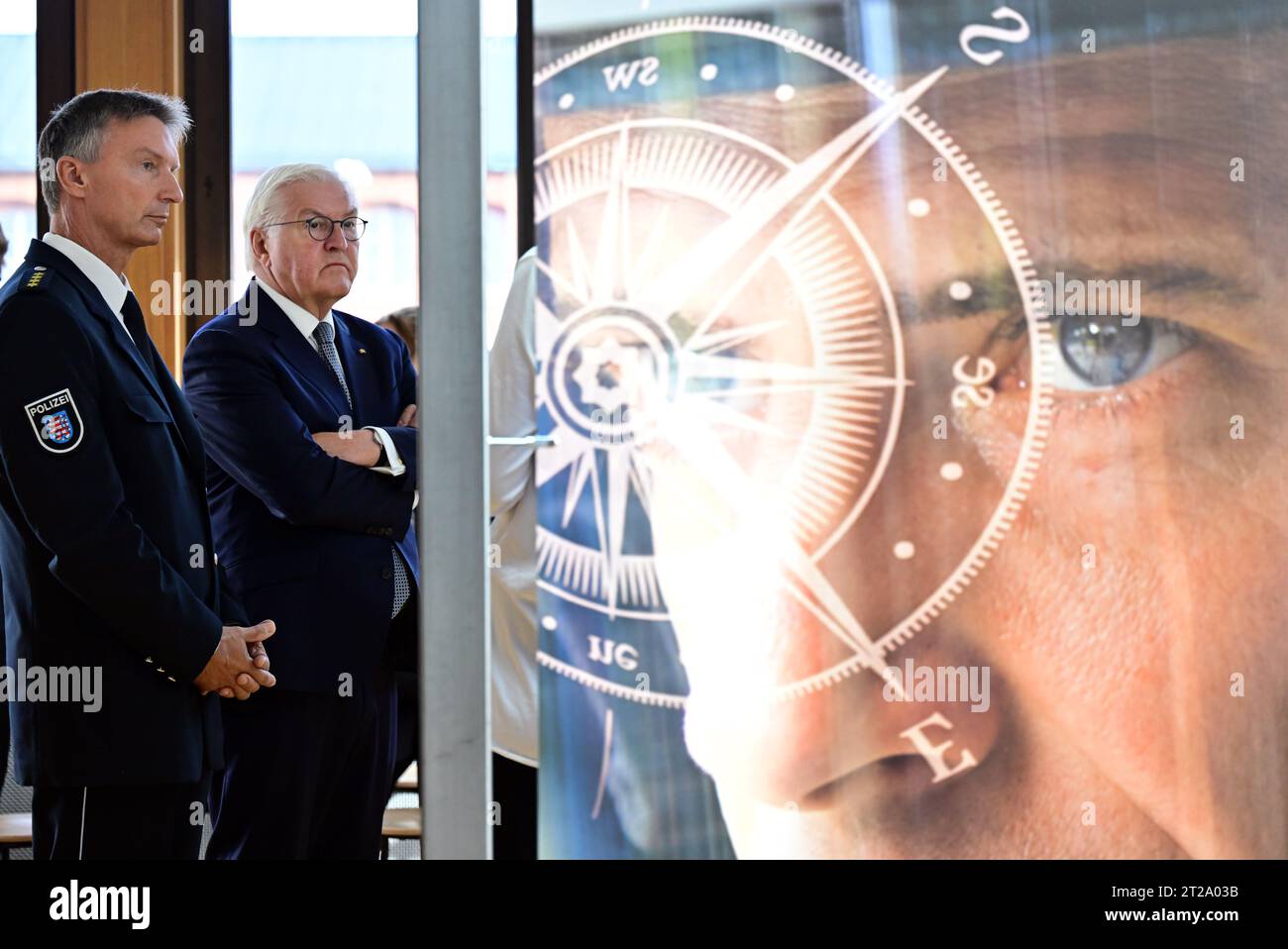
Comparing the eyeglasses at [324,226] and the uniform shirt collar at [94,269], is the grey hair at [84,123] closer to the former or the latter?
the uniform shirt collar at [94,269]

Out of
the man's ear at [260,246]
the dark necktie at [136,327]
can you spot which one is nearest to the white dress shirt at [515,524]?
the man's ear at [260,246]

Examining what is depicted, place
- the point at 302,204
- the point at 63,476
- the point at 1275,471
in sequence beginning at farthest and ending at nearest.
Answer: the point at 1275,471 → the point at 302,204 → the point at 63,476

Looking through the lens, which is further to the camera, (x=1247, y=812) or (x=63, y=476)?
(x=1247, y=812)

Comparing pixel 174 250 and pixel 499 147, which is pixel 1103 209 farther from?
pixel 174 250

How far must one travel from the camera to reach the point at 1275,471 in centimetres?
243

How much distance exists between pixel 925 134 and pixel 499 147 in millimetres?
688

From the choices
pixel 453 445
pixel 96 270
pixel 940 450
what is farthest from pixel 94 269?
pixel 940 450

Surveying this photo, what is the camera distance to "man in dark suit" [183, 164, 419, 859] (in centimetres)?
211

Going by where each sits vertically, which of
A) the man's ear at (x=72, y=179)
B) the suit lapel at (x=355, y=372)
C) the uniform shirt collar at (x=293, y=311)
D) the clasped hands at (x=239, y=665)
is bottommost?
the clasped hands at (x=239, y=665)

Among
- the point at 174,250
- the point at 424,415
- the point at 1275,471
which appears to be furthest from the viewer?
the point at 174,250

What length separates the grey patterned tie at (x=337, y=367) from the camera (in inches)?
87.1

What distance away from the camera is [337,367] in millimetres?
2295

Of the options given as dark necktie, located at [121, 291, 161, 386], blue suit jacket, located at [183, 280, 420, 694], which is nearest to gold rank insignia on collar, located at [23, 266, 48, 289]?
dark necktie, located at [121, 291, 161, 386]
